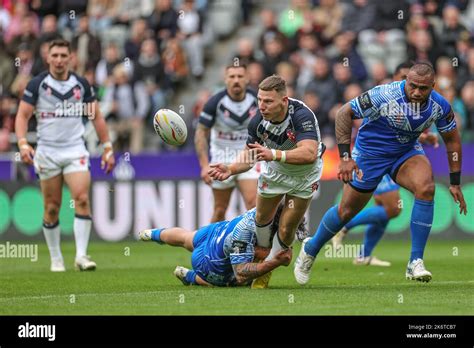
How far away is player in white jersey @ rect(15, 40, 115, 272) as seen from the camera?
1526cm

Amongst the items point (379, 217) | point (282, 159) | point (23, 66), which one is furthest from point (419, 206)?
point (23, 66)

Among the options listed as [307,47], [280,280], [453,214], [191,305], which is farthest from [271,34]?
[191,305]

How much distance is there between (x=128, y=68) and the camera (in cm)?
2506

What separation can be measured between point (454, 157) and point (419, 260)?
1191 millimetres

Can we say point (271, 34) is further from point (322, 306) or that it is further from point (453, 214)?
point (322, 306)

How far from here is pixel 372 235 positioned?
625 inches

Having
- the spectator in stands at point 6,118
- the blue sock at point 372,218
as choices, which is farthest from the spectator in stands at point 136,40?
the blue sock at point 372,218

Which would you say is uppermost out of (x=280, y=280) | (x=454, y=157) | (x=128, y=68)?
(x=128, y=68)

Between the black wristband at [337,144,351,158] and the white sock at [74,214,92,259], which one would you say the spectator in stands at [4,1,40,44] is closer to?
the white sock at [74,214,92,259]

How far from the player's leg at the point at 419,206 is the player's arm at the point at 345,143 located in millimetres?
788

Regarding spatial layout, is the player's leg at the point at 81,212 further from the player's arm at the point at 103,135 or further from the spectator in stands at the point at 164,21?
the spectator in stands at the point at 164,21

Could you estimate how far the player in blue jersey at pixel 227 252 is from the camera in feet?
37.8

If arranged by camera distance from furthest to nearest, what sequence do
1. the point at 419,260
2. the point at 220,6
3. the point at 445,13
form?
the point at 220,6 → the point at 445,13 → the point at 419,260

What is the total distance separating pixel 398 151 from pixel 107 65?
1378 cm
